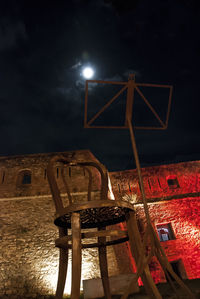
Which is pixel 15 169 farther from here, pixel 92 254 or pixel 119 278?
pixel 119 278

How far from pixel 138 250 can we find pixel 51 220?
7166 mm

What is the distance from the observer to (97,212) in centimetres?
273

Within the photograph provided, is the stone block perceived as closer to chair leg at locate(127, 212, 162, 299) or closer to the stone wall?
the stone wall

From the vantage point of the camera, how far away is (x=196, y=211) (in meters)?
10.7

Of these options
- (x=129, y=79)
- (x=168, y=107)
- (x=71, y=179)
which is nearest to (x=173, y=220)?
(x=71, y=179)

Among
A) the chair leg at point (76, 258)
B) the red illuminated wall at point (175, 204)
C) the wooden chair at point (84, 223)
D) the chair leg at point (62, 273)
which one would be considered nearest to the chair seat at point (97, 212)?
the wooden chair at point (84, 223)

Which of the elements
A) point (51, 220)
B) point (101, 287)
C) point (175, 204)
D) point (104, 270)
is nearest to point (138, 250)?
point (104, 270)

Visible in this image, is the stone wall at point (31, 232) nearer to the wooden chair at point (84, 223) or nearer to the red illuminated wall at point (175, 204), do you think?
the red illuminated wall at point (175, 204)

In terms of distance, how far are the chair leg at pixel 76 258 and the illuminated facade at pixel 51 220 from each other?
20.5 feet

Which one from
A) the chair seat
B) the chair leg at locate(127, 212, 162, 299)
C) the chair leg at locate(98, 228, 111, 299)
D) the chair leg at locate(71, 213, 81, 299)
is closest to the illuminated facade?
the chair leg at locate(98, 228, 111, 299)

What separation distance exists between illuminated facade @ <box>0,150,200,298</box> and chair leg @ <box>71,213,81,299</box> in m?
6.24

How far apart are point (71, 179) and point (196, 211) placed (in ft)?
23.4

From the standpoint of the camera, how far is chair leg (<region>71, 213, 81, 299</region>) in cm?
205

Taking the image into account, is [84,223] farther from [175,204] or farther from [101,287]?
[175,204]
